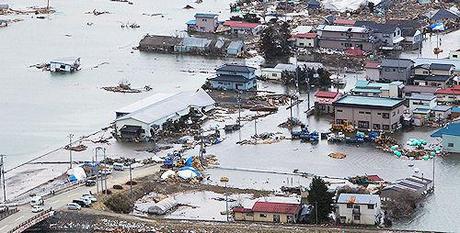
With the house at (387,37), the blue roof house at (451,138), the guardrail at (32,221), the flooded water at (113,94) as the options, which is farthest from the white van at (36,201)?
the house at (387,37)

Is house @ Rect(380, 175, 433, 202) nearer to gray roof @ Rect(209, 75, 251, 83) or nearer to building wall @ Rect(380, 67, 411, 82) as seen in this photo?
building wall @ Rect(380, 67, 411, 82)

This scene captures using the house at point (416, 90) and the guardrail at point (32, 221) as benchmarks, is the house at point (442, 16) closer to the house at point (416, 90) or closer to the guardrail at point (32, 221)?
the house at point (416, 90)

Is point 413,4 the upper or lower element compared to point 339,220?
upper

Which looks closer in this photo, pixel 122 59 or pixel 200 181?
pixel 200 181

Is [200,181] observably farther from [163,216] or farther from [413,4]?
[413,4]

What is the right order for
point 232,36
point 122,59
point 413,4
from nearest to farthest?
point 122,59, point 232,36, point 413,4

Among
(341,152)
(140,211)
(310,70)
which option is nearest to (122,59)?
(310,70)

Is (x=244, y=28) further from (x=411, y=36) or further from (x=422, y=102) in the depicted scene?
(x=422, y=102)
